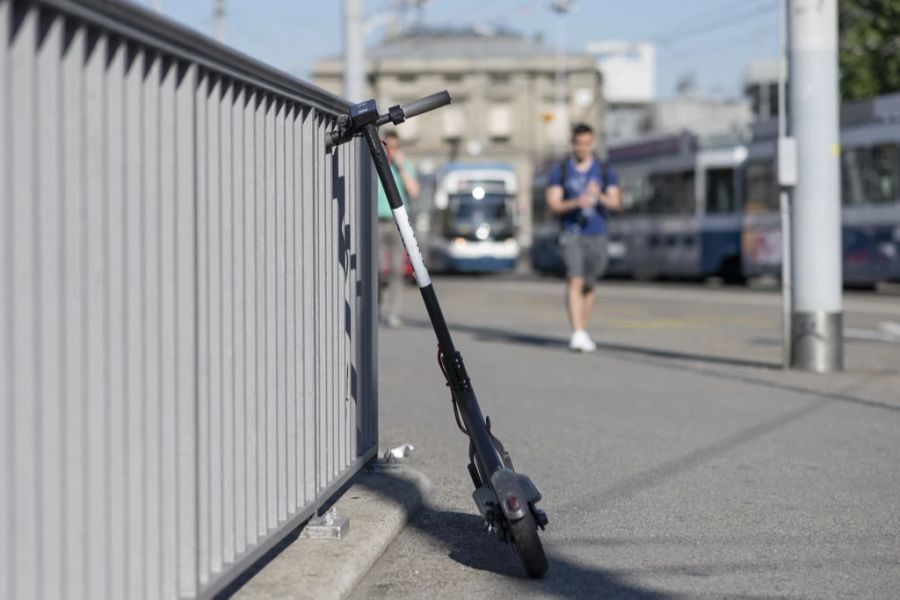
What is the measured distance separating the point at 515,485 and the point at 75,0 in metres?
2.27

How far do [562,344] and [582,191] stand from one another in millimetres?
1801

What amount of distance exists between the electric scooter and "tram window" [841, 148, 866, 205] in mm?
24454

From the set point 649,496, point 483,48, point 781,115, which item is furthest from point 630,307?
point 483,48

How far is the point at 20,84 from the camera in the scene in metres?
2.89

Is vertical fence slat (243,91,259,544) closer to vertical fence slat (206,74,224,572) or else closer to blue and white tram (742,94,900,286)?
vertical fence slat (206,74,224,572)

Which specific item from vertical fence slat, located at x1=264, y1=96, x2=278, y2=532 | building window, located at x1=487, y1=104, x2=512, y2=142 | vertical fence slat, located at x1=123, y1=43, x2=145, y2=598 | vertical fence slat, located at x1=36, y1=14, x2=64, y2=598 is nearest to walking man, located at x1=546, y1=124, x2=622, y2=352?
vertical fence slat, located at x1=264, y1=96, x2=278, y2=532

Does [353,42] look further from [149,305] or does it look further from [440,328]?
[149,305]

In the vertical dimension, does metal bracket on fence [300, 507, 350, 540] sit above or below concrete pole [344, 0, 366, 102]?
below

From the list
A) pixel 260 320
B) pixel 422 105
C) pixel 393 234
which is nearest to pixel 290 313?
pixel 260 320

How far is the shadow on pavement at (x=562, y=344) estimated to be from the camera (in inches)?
496

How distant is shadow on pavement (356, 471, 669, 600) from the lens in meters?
4.84

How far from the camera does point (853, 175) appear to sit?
1139 inches

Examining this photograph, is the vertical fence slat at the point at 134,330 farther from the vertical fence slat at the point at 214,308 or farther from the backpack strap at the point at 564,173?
the backpack strap at the point at 564,173

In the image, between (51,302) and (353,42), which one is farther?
(353,42)
